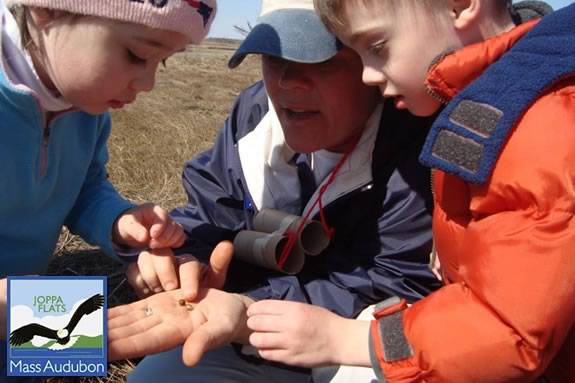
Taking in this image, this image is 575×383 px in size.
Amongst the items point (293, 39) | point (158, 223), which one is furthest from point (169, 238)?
point (293, 39)

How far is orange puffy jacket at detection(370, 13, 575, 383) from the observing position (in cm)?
114

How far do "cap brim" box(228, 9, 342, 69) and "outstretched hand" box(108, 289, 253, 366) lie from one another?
2.18ft

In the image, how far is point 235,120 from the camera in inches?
82.6

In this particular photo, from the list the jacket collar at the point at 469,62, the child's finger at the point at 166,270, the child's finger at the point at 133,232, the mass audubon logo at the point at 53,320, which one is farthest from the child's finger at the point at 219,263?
the jacket collar at the point at 469,62

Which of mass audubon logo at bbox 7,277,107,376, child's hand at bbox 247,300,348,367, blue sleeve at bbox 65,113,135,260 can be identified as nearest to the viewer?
mass audubon logo at bbox 7,277,107,376

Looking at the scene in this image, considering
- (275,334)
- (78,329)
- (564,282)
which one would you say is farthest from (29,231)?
(564,282)

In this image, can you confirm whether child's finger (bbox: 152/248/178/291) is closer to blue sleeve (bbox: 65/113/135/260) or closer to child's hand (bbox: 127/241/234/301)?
child's hand (bbox: 127/241/234/301)

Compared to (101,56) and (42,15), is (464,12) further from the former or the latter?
(42,15)

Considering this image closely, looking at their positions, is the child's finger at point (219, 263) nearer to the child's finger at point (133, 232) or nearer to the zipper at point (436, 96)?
the child's finger at point (133, 232)

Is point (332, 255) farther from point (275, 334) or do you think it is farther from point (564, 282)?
point (564, 282)

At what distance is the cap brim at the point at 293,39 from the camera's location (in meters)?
1.65

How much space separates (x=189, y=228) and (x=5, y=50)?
78cm

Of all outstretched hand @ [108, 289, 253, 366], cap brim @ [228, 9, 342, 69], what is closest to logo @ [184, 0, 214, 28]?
cap brim @ [228, 9, 342, 69]

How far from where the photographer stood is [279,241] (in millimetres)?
1744
